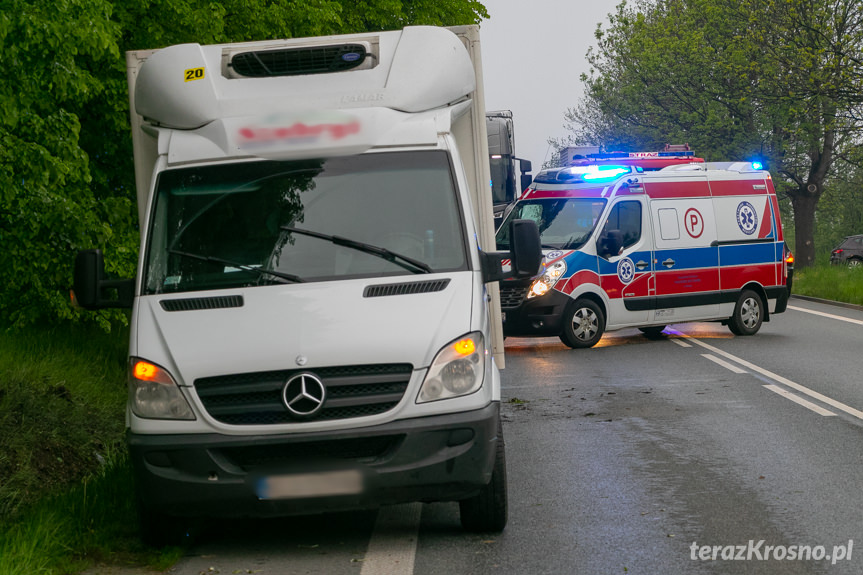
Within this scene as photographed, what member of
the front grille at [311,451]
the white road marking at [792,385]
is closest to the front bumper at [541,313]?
the white road marking at [792,385]

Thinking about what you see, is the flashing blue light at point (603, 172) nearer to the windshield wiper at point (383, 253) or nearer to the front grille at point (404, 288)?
the windshield wiper at point (383, 253)

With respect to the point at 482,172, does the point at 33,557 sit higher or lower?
lower

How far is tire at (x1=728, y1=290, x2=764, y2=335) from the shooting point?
19.0 metres

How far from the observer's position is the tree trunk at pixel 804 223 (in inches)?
1590

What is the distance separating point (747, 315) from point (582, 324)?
10.7ft

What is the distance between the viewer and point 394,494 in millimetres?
5906

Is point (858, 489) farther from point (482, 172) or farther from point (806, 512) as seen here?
point (482, 172)

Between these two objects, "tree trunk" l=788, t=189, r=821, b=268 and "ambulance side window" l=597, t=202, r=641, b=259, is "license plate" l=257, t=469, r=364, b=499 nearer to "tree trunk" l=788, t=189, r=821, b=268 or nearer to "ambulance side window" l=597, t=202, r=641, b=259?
"ambulance side window" l=597, t=202, r=641, b=259

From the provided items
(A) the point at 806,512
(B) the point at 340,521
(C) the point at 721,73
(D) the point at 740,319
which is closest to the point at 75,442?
(B) the point at 340,521

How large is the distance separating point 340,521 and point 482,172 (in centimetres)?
237

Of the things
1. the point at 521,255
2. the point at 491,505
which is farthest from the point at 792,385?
the point at 491,505

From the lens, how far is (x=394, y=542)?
254 inches

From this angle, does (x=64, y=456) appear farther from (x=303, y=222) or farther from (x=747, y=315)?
(x=747, y=315)

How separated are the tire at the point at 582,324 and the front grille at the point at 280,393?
1141cm
